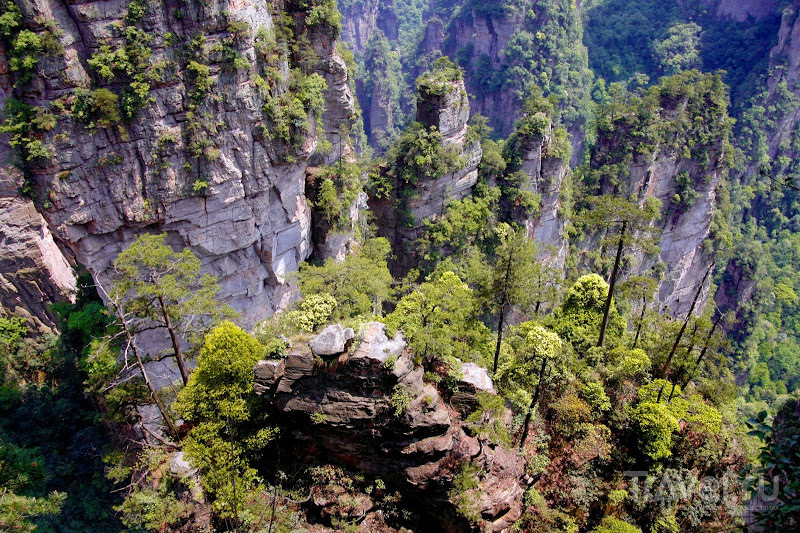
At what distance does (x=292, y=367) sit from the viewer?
14.4 m

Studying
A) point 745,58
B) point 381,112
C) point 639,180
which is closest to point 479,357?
point 639,180

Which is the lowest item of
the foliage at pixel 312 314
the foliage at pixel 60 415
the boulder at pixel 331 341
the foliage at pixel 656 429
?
the foliage at pixel 60 415

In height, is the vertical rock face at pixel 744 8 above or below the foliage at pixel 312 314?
above

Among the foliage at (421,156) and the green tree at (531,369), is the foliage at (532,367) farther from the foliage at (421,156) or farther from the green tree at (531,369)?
the foliage at (421,156)

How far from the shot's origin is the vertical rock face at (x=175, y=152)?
20688mm

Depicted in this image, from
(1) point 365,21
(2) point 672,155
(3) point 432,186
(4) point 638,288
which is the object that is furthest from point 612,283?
(1) point 365,21

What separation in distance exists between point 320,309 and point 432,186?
20107mm

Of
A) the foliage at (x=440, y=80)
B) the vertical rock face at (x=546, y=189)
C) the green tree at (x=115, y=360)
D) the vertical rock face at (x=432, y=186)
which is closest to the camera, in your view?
the green tree at (x=115, y=360)

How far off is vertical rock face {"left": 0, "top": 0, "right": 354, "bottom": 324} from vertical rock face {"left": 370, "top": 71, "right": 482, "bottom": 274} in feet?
29.4

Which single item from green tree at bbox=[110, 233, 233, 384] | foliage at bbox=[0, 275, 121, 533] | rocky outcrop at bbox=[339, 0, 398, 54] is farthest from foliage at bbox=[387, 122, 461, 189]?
rocky outcrop at bbox=[339, 0, 398, 54]

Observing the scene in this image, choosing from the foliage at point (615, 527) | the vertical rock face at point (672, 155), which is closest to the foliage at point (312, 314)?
the foliage at point (615, 527)

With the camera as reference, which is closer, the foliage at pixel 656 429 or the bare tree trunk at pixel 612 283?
the foliage at pixel 656 429

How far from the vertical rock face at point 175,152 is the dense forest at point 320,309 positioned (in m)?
0.12

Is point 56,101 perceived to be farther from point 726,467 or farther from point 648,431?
point 726,467
